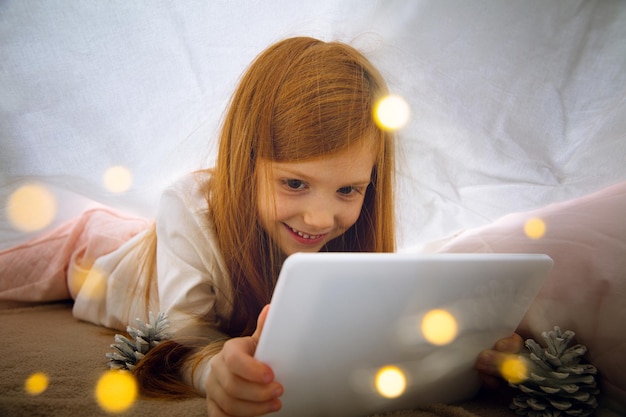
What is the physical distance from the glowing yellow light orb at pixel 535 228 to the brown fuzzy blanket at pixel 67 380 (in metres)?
0.27

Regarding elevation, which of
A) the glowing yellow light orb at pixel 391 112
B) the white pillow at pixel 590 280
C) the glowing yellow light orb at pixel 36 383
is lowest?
the glowing yellow light orb at pixel 36 383

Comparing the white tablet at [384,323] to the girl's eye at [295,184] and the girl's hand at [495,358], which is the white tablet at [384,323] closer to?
the girl's hand at [495,358]

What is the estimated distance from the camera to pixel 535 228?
0.85 metres

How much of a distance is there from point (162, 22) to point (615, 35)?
98 cm

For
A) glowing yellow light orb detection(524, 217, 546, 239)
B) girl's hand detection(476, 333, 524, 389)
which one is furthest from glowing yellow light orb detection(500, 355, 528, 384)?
glowing yellow light orb detection(524, 217, 546, 239)

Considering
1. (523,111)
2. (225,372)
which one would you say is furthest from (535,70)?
(225,372)

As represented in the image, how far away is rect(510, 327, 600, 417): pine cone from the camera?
0.64 meters

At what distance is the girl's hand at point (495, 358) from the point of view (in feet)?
2.21

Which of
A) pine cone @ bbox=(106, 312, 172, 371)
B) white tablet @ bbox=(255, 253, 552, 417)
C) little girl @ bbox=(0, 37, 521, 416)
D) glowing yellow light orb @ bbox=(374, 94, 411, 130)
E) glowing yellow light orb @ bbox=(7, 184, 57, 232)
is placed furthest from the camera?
glowing yellow light orb @ bbox=(7, 184, 57, 232)

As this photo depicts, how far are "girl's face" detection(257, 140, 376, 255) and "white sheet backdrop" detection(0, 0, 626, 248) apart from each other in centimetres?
32

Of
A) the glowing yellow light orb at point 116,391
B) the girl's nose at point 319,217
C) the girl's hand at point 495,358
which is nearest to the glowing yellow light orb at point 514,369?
the girl's hand at point 495,358

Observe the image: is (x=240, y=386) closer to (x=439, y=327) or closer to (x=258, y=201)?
(x=439, y=327)

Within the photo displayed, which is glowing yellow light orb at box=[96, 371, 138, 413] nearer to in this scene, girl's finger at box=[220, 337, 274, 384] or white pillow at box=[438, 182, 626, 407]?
girl's finger at box=[220, 337, 274, 384]

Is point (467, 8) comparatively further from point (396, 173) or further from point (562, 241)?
point (562, 241)
